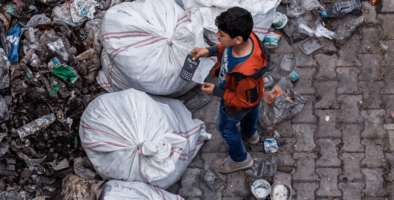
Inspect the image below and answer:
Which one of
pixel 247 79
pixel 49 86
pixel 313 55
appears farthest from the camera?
pixel 313 55

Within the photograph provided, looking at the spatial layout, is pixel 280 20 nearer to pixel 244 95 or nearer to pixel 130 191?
pixel 244 95

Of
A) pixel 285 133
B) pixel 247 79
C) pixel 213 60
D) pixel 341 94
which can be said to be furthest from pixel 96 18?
pixel 341 94

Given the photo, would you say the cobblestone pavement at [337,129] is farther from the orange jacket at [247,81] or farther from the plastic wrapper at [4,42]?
the plastic wrapper at [4,42]

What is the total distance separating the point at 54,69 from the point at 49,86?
0.50 ft

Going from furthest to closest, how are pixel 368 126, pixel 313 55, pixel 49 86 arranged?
pixel 313 55 < pixel 368 126 < pixel 49 86

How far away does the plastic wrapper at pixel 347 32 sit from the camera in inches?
130

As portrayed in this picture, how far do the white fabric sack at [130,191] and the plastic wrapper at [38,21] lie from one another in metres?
1.53

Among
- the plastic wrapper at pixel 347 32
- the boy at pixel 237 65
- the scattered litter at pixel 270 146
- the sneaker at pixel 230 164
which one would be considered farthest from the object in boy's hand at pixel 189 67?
the plastic wrapper at pixel 347 32

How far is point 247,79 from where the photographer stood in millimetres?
2041

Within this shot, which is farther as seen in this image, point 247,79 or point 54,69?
point 54,69

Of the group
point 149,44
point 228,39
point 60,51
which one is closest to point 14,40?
point 60,51

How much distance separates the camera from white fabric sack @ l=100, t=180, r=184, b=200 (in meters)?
2.48

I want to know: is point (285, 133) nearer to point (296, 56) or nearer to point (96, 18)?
point (296, 56)

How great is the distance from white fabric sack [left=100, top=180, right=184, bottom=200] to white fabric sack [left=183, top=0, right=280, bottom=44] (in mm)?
1367
